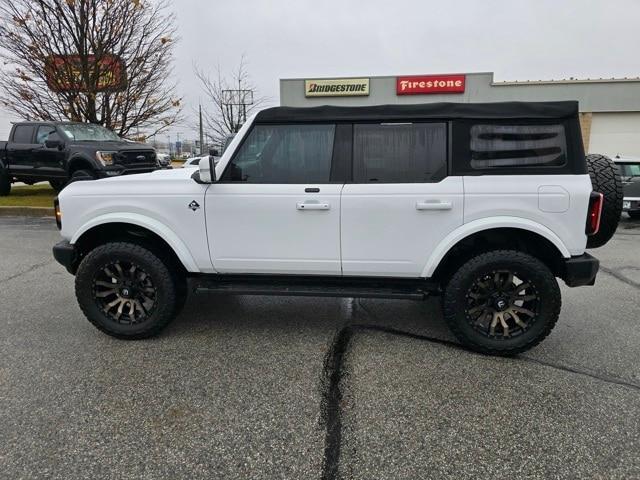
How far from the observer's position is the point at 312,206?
3230 millimetres

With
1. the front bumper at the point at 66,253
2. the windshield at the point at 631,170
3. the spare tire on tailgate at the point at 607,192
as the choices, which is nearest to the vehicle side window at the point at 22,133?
the front bumper at the point at 66,253

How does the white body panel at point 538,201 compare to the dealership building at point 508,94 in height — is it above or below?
below

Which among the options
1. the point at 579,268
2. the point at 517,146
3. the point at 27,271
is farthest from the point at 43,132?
the point at 579,268

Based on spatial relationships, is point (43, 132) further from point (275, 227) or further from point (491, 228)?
point (491, 228)

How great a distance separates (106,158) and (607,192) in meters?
9.43

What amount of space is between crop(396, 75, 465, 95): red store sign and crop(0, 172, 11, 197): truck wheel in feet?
67.3

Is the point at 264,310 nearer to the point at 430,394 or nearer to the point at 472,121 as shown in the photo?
the point at 430,394

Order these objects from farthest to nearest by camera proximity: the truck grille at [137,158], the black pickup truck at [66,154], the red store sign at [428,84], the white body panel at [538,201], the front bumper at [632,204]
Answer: the red store sign at [428,84]
the truck grille at [137,158]
the front bumper at [632,204]
the black pickup truck at [66,154]
the white body panel at [538,201]

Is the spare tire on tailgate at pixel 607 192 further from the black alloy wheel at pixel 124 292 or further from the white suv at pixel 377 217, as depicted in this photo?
the black alloy wheel at pixel 124 292

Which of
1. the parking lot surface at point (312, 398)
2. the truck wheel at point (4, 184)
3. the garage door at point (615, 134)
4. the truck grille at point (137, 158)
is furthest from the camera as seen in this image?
the garage door at point (615, 134)

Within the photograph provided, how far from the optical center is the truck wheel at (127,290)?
11.3 ft

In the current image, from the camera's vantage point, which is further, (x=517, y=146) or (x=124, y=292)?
(x=124, y=292)

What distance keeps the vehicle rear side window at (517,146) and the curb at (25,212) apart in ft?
33.0

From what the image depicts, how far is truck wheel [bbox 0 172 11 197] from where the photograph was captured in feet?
37.6
